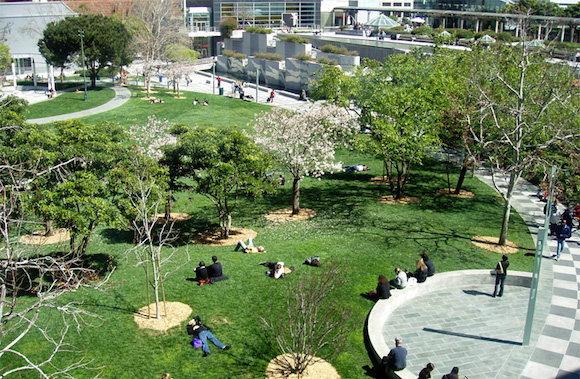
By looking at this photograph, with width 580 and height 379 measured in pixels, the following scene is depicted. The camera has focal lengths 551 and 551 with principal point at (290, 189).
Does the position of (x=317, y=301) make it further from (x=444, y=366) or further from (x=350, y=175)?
(x=350, y=175)

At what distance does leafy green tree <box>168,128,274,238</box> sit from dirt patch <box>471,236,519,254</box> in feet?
31.6

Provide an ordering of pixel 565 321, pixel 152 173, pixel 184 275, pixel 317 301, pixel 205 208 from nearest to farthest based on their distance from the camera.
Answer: pixel 317 301 → pixel 565 321 → pixel 184 275 → pixel 152 173 → pixel 205 208

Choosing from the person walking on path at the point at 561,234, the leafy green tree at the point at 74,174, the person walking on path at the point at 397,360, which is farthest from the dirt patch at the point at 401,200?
the person walking on path at the point at 397,360

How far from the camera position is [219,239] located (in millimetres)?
25688

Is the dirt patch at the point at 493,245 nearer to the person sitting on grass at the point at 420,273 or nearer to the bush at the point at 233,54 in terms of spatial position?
the person sitting on grass at the point at 420,273

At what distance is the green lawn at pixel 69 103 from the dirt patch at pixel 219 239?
29.2 metres

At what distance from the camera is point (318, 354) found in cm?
1562

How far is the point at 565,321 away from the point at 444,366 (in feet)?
17.7

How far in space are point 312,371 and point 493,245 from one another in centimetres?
1250

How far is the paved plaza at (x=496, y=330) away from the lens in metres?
15.6

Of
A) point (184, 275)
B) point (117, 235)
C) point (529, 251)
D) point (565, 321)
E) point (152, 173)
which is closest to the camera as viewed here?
point (565, 321)

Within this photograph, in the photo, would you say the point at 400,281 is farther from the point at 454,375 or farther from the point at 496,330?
the point at 454,375

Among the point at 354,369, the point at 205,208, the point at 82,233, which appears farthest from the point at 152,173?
the point at 354,369

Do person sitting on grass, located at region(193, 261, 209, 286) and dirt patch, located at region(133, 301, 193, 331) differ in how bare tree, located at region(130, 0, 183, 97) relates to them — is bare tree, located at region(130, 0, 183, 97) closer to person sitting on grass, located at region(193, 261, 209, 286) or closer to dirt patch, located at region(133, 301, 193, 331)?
person sitting on grass, located at region(193, 261, 209, 286)
